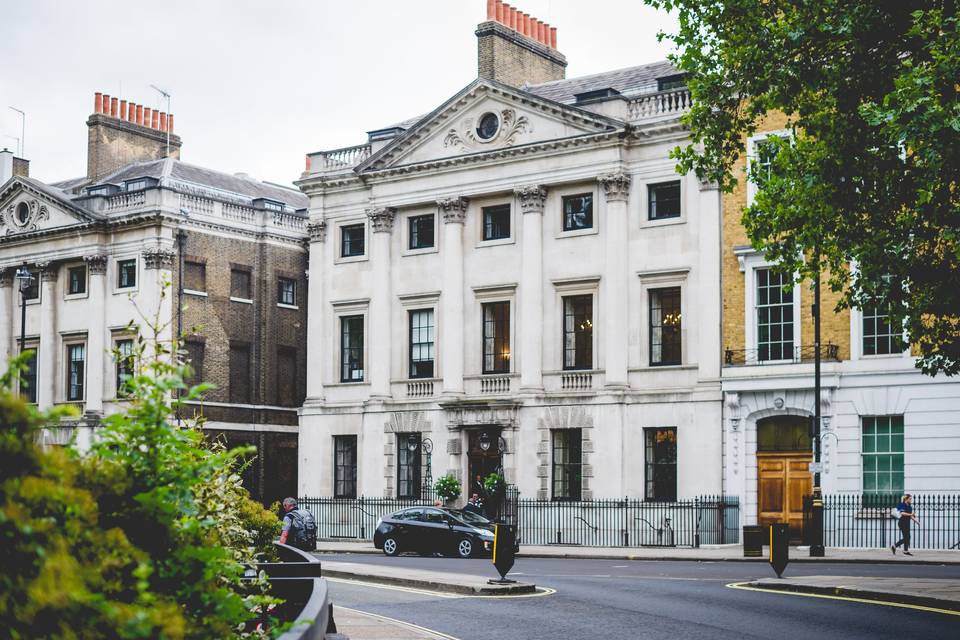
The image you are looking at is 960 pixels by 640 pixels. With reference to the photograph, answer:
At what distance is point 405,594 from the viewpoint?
21.6 m

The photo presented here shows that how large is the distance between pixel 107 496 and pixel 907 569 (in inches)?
936

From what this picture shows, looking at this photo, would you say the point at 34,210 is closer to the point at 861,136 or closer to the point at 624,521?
the point at 624,521

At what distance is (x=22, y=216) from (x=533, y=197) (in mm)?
26029

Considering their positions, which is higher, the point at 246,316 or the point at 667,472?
the point at 246,316

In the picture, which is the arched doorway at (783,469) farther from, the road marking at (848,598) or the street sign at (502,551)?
the street sign at (502,551)

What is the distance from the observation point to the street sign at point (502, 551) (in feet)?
69.5

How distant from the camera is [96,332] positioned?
53.7m

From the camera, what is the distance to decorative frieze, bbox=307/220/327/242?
4744 centimetres

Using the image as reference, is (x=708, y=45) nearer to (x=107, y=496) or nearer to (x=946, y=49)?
(x=946, y=49)

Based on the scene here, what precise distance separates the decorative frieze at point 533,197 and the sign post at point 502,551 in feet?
71.0

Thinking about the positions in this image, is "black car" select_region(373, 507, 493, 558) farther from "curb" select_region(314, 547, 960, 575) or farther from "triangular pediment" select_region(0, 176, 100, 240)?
"triangular pediment" select_region(0, 176, 100, 240)

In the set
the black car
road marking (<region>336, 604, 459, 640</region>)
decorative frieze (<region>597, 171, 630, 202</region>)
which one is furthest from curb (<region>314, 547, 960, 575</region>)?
road marking (<region>336, 604, 459, 640</region>)

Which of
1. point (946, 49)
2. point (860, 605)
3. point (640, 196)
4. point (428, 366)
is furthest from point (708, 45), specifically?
point (428, 366)

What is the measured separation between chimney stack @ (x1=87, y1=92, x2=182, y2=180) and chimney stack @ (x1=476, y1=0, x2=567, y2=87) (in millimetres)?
20283
